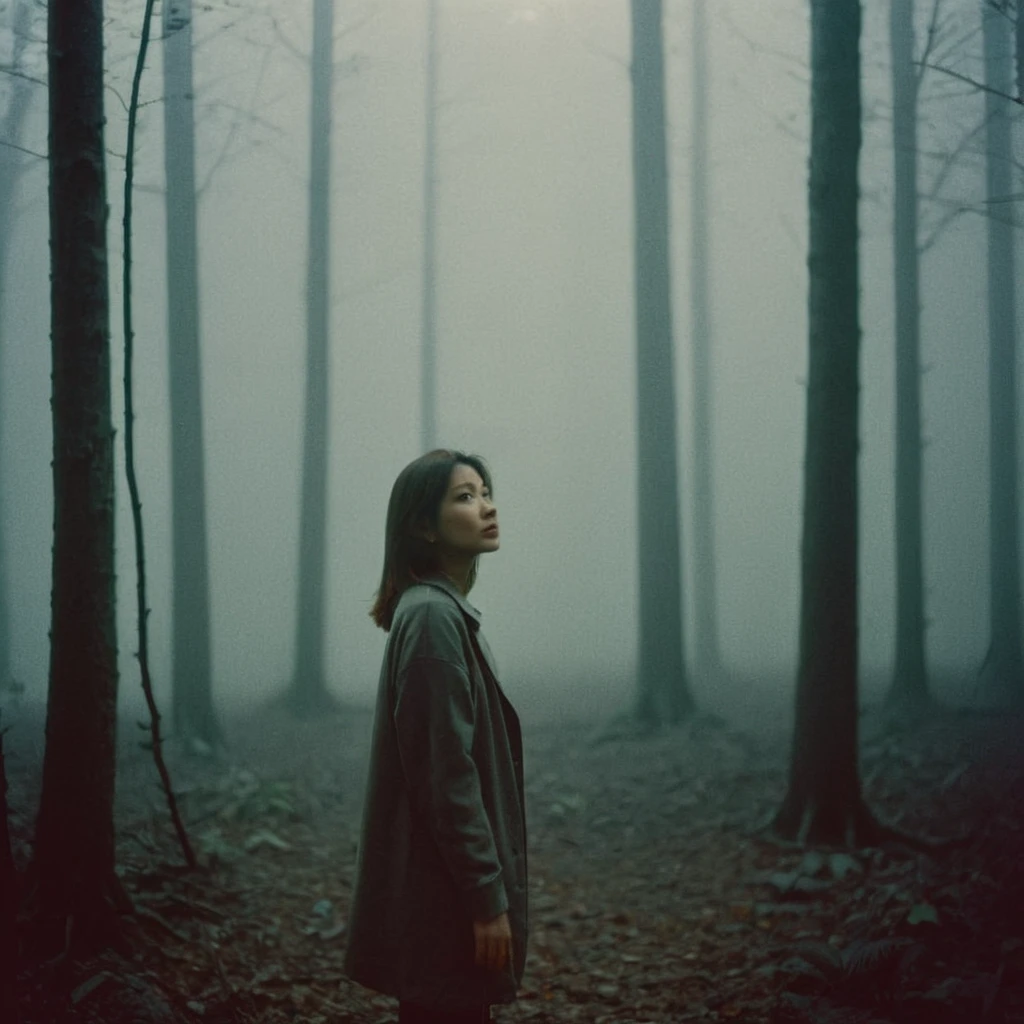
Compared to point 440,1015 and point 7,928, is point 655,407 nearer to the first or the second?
point 440,1015

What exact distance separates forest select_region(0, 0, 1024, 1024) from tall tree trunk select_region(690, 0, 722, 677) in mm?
30

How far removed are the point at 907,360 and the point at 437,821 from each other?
17.0 ft


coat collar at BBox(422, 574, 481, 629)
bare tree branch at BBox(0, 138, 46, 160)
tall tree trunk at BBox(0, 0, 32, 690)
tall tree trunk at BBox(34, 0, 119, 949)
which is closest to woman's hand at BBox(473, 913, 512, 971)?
coat collar at BBox(422, 574, 481, 629)

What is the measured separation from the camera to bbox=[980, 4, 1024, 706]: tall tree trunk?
531 cm

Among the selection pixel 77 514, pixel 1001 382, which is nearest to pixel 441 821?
pixel 77 514

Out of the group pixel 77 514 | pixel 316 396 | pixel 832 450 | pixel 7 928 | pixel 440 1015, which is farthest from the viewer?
pixel 316 396

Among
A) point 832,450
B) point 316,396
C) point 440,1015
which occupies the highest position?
point 316,396

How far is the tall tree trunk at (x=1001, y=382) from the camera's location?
5.31 meters

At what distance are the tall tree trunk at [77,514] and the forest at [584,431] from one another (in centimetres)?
42

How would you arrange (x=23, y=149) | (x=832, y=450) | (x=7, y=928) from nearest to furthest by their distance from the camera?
1. (x=7, y=928)
2. (x=23, y=149)
3. (x=832, y=450)

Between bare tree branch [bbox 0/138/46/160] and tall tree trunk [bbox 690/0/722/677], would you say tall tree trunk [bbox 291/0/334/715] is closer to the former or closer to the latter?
bare tree branch [bbox 0/138/46/160]

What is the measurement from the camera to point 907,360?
6043mm

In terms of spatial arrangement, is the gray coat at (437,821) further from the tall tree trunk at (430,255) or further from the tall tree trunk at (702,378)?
the tall tree trunk at (702,378)

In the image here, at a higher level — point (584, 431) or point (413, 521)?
point (584, 431)
